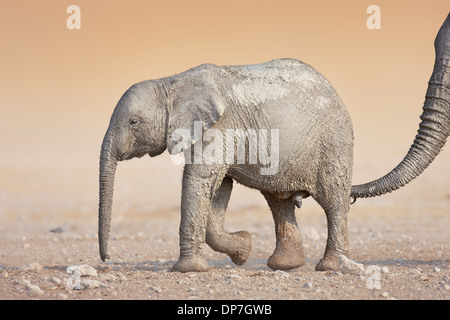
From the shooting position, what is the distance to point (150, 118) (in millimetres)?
10641

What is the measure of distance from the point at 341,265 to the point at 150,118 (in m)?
3.34

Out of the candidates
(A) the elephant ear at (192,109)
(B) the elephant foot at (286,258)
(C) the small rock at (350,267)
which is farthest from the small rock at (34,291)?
(C) the small rock at (350,267)

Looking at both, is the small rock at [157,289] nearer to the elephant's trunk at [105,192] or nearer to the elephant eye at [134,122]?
the elephant's trunk at [105,192]

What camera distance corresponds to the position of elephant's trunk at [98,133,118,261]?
10.5 metres

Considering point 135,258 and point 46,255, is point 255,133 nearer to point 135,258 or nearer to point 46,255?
point 135,258

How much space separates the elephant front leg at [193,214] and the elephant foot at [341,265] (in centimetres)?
175

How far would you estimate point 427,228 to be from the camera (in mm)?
19188

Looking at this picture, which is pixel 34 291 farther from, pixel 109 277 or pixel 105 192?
pixel 105 192

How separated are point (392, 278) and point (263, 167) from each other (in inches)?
89.5

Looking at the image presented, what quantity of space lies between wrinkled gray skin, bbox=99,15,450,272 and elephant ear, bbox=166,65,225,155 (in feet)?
0.05

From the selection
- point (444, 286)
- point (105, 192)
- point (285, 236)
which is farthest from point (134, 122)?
point (444, 286)

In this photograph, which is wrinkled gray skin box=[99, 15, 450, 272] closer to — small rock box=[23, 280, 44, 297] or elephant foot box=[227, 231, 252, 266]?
elephant foot box=[227, 231, 252, 266]

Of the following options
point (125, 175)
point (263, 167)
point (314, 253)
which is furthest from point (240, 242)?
point (125, 175)

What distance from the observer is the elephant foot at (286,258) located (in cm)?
1173
